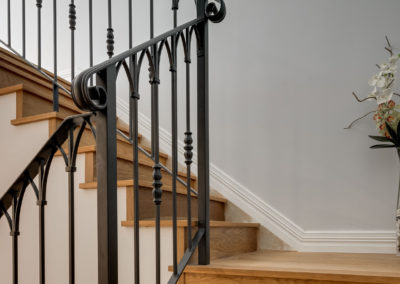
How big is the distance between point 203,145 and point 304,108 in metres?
1.02

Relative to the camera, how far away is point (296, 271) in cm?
146

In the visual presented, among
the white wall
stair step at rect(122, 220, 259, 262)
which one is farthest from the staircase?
the white wall

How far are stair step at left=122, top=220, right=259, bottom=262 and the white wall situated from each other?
317 millimetres

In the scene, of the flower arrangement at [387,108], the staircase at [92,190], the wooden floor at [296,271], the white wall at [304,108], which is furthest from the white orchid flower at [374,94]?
the staircase at [92,190]

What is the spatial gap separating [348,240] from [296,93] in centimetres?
86

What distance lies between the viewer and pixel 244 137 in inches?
106

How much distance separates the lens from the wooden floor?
142cm

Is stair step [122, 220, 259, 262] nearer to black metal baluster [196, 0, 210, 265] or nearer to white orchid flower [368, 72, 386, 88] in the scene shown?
black metal baluster [196, 0, 210, 265]

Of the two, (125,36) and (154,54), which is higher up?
(125,36)

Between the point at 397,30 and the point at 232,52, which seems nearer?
the point at 397,30

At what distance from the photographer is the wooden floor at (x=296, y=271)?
142cm

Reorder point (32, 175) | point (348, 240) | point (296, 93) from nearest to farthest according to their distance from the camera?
point (32, 175) < point (348, 240) < point (296, 93)

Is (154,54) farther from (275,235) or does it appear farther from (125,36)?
(125,36)

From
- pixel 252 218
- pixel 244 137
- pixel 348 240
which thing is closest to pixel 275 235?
pixel 252 218
